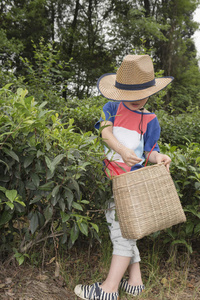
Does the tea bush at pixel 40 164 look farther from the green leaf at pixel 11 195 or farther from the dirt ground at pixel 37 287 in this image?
the dirt ground at pixel 37 287

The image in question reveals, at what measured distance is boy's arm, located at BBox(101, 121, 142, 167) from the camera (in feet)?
6.49

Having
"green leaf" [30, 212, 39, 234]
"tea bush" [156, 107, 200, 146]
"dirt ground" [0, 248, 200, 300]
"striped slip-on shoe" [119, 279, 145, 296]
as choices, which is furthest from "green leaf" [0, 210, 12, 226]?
"tea bush" [156, 107, 200, 146]

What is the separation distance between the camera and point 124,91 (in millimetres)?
2207

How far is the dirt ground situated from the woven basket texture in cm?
70

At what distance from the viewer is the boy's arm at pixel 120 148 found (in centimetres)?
198

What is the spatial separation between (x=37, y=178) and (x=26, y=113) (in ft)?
1.38

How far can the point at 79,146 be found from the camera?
204 cm

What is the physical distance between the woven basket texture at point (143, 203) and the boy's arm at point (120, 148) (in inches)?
3.5

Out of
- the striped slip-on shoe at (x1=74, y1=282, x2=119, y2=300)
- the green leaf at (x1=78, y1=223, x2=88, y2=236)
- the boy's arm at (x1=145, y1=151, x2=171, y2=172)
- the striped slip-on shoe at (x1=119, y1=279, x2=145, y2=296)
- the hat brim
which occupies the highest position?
the hat brim

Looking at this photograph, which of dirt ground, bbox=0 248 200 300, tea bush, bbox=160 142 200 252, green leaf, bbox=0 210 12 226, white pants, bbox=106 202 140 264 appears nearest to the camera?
green leaf, bbox=0 210 12 226

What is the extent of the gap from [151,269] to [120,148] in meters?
1.26

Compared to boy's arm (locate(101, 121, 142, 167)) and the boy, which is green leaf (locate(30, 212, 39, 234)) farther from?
boy's arm (locate(101, 121, 142, 167))

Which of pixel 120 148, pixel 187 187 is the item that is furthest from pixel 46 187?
pixel 187 187

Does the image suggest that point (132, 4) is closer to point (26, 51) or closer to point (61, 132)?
point (26, 51)
